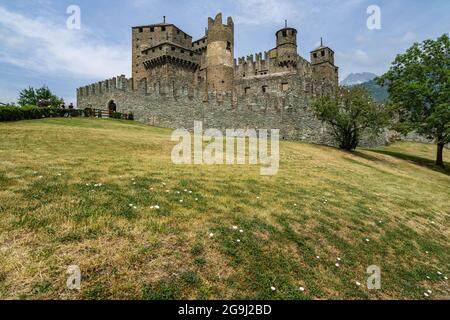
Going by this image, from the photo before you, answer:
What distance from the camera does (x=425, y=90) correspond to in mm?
25734

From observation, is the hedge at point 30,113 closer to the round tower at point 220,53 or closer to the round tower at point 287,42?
the round tower at point 220,53

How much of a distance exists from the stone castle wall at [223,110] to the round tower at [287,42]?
24123mm

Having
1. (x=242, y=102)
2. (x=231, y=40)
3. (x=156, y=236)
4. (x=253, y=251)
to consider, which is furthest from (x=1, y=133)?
(x=231, y=40)

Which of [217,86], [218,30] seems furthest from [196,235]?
[218,30]

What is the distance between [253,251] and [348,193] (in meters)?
7.50

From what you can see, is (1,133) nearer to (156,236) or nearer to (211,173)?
(211,173)

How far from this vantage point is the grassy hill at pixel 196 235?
4.23m

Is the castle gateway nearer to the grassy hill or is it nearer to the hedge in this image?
the hedge

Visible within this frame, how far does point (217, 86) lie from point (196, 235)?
39354 mm

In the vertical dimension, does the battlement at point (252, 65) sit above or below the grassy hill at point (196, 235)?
above

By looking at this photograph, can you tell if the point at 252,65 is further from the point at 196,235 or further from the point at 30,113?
the point at 196,235

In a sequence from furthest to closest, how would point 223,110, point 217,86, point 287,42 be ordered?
1. point 287,42
2. point 217,86
3. point 223,110

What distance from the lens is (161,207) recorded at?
6.64 meters

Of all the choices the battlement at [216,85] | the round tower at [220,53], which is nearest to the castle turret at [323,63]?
the battlement at [216,85]
